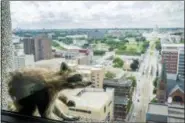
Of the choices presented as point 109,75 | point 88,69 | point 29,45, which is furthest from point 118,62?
point 29,45

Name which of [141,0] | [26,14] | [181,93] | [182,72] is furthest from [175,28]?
[26,14]

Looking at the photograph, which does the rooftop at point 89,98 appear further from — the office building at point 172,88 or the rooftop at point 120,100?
the office building at point 172,88

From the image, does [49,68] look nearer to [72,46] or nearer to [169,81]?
[72,46]

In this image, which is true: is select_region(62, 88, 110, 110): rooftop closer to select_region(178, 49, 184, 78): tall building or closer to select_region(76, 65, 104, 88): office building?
select_region(76, 65, 104, 88): office building

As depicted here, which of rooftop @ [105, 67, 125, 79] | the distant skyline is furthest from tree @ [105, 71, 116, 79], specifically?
the distant skyline

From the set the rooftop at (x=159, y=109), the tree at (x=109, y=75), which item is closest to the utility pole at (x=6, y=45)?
the tree at (x=109, y=75)
